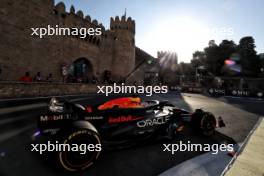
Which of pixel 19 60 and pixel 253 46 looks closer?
pixel 19 60

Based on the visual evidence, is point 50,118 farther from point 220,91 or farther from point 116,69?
point 220,91

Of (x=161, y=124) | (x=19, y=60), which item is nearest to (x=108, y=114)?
(x=161, y=124)

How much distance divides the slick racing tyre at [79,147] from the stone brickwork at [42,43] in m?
13.7

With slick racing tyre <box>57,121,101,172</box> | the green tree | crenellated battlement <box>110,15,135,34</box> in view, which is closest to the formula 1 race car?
slick racing tyre <box>57,121,101,172</box>

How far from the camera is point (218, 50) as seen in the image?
48906 mm

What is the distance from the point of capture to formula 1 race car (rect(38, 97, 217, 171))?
2.35 m

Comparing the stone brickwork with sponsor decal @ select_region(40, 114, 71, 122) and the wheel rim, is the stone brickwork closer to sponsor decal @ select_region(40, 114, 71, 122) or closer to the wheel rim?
sponsor decal @ select_region(40, 114, 71, 122)

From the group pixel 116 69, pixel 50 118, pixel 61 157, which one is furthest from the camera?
pixel 116 69

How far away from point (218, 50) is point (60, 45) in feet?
151

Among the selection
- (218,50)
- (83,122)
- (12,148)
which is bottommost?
(12,148)

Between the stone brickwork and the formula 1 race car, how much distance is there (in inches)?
522

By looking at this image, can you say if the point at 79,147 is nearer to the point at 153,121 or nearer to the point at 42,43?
the point at 153,121

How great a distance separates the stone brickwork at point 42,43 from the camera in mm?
12922

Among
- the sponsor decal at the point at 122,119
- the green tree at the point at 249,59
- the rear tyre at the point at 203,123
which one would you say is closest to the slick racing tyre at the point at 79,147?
the sponsor decal at the point at 122,119
